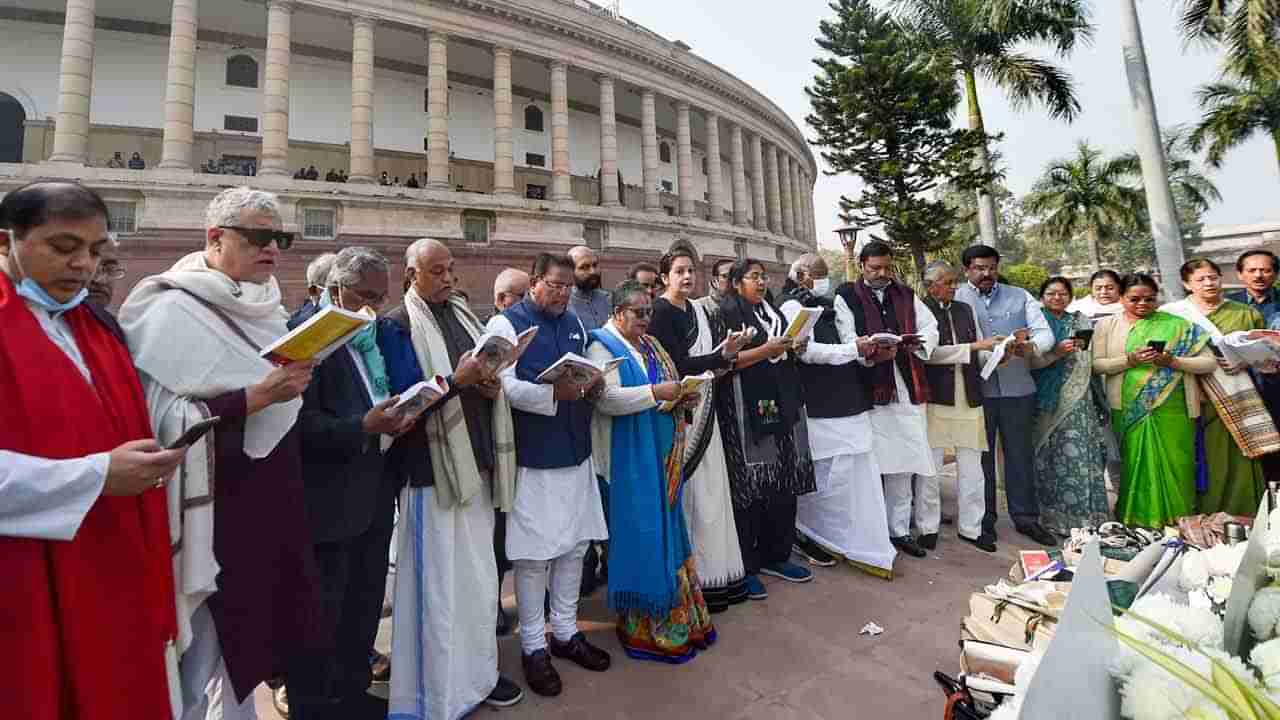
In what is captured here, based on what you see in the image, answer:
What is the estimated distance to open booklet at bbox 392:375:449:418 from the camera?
2264 millimetres

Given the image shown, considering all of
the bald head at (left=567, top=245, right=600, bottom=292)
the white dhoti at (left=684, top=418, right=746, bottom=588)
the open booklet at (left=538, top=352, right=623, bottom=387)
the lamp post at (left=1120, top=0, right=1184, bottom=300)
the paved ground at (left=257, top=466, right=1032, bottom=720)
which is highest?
the lamp post at (left=1120, top=0, right=1184, bottom=300)

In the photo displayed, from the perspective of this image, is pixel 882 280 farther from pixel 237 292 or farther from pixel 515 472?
pixel 237 292

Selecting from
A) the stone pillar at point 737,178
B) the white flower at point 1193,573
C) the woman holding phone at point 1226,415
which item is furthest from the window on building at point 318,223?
the white flower at point 1193,573

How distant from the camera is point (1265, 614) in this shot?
4.07 feet

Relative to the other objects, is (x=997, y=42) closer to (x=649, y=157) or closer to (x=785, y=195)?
(x=649, y=157)

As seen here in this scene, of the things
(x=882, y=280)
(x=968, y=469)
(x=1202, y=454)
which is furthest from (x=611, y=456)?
(x=1202, y=454)

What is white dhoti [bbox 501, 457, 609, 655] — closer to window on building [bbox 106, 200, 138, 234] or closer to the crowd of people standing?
the crowd of people standing

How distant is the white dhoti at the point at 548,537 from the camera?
114 inches

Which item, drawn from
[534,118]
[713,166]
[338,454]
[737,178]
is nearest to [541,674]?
[338,454]

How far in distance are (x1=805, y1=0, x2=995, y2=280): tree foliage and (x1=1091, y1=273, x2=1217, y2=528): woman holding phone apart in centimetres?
1495

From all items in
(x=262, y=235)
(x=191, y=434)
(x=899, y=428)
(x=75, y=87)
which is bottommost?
(x=899, y=428)

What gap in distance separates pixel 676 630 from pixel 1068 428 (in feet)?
12.9

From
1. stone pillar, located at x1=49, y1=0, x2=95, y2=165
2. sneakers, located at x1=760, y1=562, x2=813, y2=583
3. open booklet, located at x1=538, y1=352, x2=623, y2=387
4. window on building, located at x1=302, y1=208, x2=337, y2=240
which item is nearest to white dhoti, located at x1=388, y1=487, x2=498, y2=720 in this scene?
open booklet, located at x1=538, y1=352, x2=623, y2=387

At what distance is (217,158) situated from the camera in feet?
65.3
